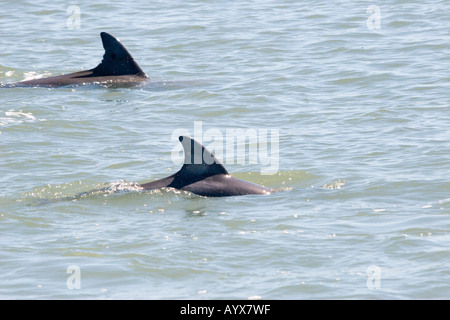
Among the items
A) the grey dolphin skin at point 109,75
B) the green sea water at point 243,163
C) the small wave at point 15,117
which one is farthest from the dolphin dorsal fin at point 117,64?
the small wave at point 15,117

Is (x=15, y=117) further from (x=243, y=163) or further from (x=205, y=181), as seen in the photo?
(x=205, y=181)

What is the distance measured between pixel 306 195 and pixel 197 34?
1289 centimetres

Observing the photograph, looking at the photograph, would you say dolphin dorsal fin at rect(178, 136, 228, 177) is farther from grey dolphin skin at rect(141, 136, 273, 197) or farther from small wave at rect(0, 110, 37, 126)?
small wave at rect(0, 110, 37, 126)

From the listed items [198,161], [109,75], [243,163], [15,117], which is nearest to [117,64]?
[109,75]

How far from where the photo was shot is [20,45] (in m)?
24.8

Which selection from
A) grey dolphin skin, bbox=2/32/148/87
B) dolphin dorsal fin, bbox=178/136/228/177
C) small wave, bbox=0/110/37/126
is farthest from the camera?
grey dolphin skin, bbox=2/32/148/87

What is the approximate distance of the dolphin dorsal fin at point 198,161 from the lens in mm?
11878

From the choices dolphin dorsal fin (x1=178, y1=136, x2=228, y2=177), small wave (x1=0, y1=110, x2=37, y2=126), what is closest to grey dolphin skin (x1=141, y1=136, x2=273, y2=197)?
dolphin dorsal fin (x1=178, y1=136, x2=228, y2=177)

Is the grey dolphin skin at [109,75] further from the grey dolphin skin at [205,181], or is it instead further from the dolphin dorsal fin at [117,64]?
the grey dolphin skin at [205,181]

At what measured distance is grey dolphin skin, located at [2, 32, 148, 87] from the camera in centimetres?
1959

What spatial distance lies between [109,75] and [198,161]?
8.28 m

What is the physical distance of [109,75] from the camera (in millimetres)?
19938

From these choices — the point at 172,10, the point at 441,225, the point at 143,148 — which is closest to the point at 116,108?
the point at 143,148
